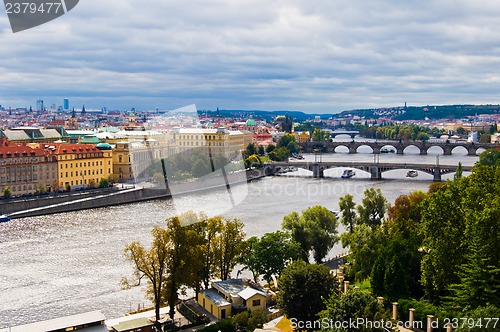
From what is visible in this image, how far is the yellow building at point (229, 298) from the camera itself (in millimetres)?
10516

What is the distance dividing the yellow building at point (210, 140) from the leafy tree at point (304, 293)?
24.0m

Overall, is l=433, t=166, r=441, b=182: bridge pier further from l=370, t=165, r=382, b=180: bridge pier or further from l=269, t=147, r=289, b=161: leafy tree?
l=269, t=147, r=289, b=161: leafy tree

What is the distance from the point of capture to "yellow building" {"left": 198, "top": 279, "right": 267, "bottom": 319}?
10.5m

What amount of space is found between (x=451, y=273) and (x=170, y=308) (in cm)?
462

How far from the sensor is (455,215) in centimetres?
1016

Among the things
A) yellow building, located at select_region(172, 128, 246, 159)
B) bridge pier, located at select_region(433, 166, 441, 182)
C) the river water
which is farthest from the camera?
yellow building, located at select_region(172, 128, 246, 159)

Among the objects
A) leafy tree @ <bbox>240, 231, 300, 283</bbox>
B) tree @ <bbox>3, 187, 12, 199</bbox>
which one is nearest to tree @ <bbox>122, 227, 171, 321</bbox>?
leafy tree @ <bbox>240, 231, 300, 283</bbox>

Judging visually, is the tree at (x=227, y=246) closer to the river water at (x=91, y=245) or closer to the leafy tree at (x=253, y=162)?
the river water at (x=91, y=245)

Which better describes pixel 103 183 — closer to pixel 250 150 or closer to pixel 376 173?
pixel 376 173

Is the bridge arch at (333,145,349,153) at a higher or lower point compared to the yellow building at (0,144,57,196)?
lower

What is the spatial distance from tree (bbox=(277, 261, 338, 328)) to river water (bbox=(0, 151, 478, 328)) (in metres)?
3.56

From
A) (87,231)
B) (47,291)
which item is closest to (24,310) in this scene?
(47,291)

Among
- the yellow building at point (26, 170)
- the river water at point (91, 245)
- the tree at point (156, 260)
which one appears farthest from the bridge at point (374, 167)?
the tree at point (156, 260)

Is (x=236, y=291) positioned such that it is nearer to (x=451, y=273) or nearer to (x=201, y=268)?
(x=201, y=268)
